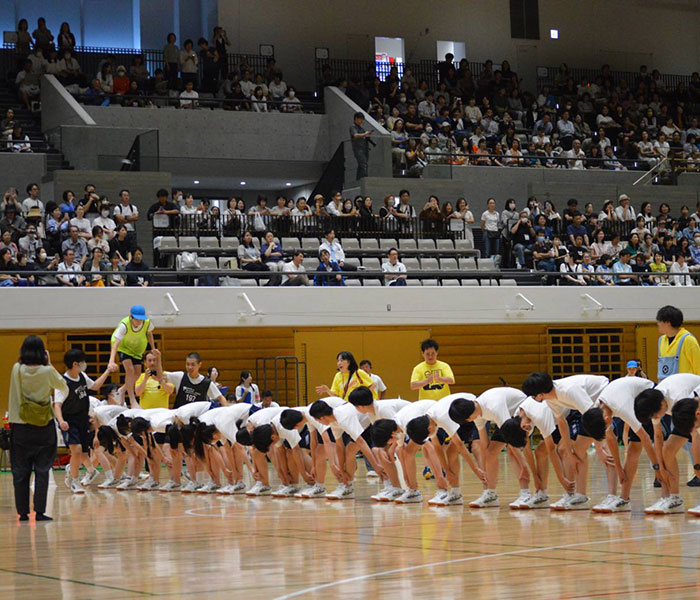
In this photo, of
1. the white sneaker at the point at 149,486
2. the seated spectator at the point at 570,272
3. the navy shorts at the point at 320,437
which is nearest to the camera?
the navy shorts at the point at 320,437

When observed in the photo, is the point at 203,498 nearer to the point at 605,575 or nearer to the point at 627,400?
the point at 627,400

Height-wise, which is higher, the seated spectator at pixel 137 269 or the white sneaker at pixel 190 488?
the seated spectator at pixel 137 269

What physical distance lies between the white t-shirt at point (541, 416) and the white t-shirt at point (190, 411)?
13.9 ft

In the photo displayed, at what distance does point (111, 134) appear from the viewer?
22.9 m

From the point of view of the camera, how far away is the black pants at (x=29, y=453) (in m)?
9.59

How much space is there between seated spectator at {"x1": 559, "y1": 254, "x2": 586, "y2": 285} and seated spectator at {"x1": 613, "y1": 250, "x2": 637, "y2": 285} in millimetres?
705

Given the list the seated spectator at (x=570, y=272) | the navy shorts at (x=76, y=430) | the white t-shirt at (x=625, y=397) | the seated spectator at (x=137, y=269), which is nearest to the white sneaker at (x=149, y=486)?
the navy shorts at (x=76, y=430)

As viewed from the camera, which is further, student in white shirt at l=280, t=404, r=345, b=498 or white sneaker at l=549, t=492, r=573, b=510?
student in white shirt at l=280, t=404, r=345, b=498

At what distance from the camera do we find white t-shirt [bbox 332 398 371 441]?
1061 centimetres

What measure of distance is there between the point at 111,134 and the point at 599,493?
594 inches

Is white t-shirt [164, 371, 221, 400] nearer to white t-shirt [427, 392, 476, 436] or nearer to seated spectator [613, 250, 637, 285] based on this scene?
white t-shirt [427, 392, 476, 436]

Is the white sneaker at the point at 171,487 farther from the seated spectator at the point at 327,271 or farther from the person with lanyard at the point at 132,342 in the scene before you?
the seated spectator at the point at 327,271

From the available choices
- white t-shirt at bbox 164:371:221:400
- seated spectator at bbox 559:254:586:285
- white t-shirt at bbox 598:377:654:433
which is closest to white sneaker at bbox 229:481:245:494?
white t-shirt at bbox 164:371:221:400

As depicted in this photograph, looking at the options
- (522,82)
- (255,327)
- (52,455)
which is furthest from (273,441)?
(522,82)
